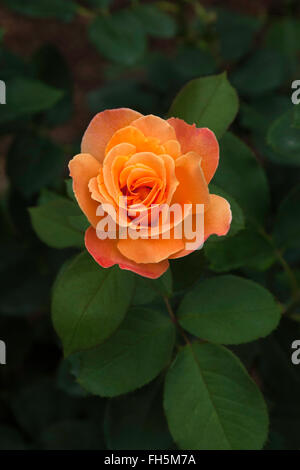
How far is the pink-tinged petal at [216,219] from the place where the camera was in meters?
0.49

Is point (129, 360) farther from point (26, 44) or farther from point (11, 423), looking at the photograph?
point (26, 44)

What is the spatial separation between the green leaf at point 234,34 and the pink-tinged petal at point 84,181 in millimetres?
814

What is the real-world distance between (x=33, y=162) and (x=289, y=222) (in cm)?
53

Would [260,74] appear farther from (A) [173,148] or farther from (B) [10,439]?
(B) [10,439]

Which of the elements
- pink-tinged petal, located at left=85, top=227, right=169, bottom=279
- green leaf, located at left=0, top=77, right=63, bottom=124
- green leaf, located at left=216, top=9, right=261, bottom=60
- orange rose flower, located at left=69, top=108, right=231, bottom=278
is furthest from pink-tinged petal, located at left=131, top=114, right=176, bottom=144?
green leaf, located at left=216, top=9, right=261, bottom=60

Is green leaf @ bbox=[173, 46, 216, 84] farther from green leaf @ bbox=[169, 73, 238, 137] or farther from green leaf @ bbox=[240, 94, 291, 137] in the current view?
green leaf @ bbox=[169, 73, 238, 137]

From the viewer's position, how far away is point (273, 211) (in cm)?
117

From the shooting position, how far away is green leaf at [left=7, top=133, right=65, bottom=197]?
1.07 meters

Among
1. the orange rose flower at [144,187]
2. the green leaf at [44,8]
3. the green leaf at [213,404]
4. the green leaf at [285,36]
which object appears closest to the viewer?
the orange rose flower at [144,187]

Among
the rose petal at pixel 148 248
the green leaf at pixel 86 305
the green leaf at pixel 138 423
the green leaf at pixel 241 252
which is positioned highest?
the rose petal at pixel 148 248

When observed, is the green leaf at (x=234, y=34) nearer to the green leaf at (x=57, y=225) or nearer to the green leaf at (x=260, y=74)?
the green leaf at (x=260, y=74)

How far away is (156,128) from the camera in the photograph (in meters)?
0.50

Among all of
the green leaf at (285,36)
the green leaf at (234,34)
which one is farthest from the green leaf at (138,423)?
the green leaf at (285,36)
